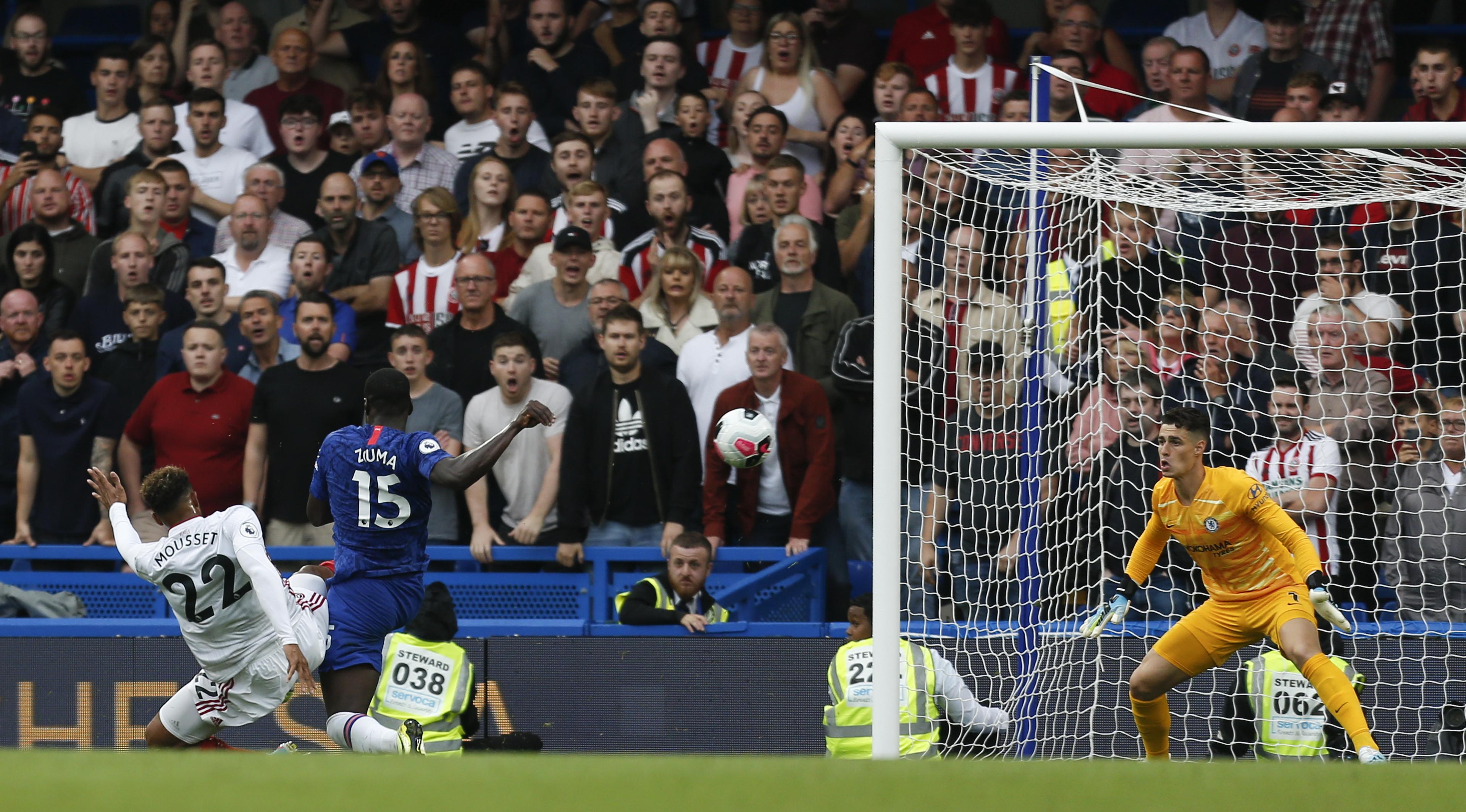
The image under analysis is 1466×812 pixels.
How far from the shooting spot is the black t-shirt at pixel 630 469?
808cm

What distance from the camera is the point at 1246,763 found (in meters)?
3.01

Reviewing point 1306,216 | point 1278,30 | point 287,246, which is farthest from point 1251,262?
point 287,246

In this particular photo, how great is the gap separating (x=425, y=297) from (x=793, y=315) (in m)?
2.10

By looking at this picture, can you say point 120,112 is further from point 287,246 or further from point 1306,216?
point 1306,216

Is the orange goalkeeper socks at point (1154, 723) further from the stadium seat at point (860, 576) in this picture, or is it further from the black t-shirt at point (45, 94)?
the black t-shirt at point (45, 94)

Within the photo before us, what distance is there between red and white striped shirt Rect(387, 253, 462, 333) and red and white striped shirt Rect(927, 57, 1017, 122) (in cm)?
295

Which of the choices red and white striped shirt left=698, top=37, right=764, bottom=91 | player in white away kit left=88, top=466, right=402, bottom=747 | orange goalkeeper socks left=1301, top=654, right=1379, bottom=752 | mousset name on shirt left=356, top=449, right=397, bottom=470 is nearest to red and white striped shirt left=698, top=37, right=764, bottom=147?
red and white striped shirt left=698, top=37, right=764, bottom=91

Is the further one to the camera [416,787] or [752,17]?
[752,17]

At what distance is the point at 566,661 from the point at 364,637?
1.54 meters

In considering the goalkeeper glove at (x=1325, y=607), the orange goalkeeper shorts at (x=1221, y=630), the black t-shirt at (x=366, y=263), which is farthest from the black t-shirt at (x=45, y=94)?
the goalkeeper glove at (x=1325, y=607)

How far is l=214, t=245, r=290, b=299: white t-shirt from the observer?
9141mm

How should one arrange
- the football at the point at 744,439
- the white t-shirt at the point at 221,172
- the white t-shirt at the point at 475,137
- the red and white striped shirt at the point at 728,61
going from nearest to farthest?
the football at the point at 744,439, the white t-shirt at the point at 475,137, the white t-shirt at the point at 221,172, the red and white striped shirt at the point at 728,61

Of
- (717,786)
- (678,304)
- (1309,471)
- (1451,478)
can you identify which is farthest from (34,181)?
(717,786)

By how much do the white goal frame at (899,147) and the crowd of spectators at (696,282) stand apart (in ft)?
2.80
